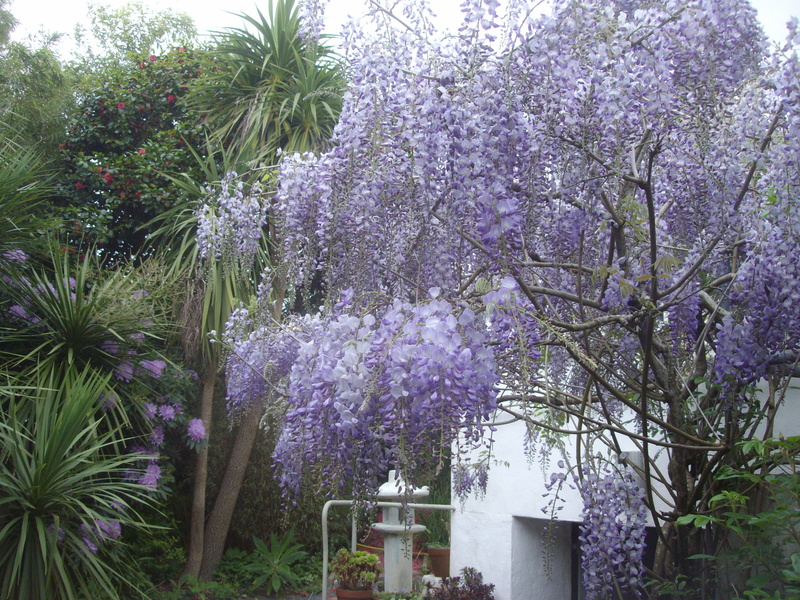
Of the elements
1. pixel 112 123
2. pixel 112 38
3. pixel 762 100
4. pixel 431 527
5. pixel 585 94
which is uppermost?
pixel 112 38

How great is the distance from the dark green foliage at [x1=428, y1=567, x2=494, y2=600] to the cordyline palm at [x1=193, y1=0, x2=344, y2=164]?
358cm

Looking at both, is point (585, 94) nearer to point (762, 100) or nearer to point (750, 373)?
point (762, 100)

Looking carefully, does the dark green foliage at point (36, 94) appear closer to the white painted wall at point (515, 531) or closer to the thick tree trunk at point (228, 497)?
the thick tree trunk at point (228, 497)

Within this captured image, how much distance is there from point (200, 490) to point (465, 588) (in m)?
2.48

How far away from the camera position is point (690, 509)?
8.98ft

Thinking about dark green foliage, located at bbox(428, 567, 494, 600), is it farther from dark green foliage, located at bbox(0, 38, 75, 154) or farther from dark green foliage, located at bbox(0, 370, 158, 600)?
dark green foliage, located at bbox(0, 38, 75, 154)

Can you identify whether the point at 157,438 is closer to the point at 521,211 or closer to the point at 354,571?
the point at 354,571

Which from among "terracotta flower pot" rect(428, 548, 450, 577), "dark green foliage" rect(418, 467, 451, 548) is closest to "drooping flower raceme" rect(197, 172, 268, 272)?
"terracotta flower pot" rect(428, 548, 450, 577)

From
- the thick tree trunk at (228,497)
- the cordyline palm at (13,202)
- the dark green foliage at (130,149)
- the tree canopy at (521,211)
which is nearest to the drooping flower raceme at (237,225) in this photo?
the tree canopy at (521,211)

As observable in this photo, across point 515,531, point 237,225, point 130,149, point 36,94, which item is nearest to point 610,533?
point 237,225

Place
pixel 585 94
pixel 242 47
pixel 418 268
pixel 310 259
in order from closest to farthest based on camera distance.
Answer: pixel 585 94 → pixel 418 268 → pixel 310 259 → pixel 242 47

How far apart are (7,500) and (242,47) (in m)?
4.52

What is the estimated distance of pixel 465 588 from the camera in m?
5.16

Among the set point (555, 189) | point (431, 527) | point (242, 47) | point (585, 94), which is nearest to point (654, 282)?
point (555, 189)
